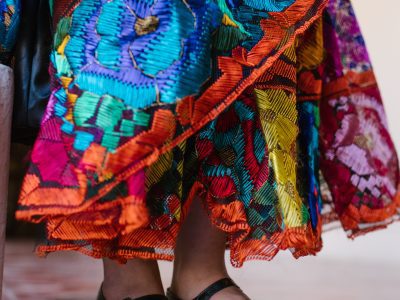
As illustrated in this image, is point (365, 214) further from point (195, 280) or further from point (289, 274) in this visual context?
point (289, 274)

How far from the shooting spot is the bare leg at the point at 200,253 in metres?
0.85

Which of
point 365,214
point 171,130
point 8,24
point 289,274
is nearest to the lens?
point 171,130

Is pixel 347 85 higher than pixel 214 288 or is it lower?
higher

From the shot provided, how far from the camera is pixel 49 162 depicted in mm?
650

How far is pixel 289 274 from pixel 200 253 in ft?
4.23

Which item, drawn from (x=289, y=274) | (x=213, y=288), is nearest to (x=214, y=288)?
(x=213, y=288)

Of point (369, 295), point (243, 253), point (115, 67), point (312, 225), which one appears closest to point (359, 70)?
point (312, 225)

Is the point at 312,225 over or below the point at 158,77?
below

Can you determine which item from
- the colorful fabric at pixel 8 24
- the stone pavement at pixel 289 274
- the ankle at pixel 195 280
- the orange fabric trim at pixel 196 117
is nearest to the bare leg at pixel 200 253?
the ankle at pixel 195 280

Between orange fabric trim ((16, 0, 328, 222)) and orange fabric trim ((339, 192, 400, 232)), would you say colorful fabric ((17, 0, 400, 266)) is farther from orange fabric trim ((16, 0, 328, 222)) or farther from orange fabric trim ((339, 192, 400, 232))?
orange fabric trim ((339, 192, 400, 232))

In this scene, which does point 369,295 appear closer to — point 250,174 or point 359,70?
point 359,70

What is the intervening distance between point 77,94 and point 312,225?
0.40 metres

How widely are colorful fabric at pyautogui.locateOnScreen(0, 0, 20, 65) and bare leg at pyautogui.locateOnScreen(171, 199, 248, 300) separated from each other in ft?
1.01

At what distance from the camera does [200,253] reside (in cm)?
Answer: 85
